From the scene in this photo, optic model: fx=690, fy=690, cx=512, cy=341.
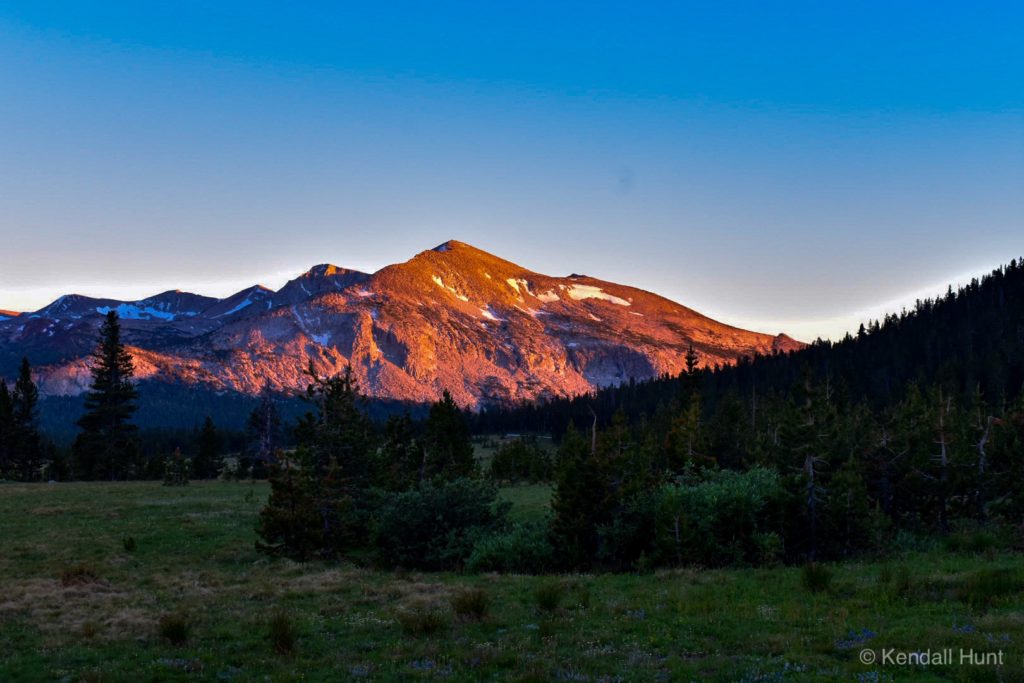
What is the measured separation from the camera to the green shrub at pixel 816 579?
1805 cm

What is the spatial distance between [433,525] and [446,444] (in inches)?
1198

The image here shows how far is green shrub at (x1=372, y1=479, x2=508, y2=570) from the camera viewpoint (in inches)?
1104

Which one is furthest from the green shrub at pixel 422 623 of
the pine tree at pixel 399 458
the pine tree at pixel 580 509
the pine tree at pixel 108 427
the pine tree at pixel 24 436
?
the pine tree at pixel 24 436

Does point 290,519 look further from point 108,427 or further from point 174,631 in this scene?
point 108,427

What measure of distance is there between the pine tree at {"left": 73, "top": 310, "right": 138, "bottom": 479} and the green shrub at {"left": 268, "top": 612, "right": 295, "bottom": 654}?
2759 inches

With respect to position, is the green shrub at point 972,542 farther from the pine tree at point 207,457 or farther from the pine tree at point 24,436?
the pine tree at point 24,436

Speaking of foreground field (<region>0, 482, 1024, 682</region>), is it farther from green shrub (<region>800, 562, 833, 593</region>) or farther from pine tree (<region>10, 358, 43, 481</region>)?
pine tree (<region>10, 358, 43, 481</region>)

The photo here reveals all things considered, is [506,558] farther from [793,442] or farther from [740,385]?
[740,385]

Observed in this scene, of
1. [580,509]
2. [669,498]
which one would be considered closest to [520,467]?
Result: [580,509]

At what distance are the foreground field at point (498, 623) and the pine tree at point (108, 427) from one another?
54316 millimetres

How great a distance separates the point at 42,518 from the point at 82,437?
42.6 metres

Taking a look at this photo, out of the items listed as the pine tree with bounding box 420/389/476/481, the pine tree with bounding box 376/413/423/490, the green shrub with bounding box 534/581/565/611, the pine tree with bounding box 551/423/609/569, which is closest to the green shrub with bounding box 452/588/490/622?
the green shrub with bounding box 534/581/565/611

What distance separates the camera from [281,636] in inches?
576

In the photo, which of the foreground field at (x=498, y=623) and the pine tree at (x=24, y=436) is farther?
the pine tree at (x=24, y=436)
